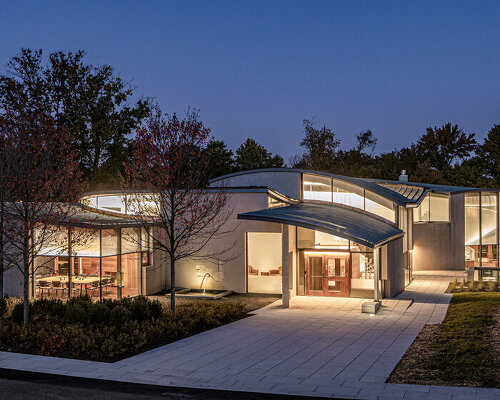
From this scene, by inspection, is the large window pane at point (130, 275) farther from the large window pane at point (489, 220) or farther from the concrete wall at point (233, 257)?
the large window pane at point (489, 220)

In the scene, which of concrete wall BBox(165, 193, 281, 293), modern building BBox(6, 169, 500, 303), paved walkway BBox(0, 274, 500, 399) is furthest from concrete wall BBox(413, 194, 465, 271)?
paved walkway BBox(0, 274, 500, 399)

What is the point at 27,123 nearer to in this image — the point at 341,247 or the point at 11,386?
the point at 11,386

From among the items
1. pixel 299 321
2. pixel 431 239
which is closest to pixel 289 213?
pixel 299 321

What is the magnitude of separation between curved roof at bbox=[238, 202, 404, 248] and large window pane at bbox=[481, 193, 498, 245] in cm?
1035

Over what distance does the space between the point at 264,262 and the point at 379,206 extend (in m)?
6.41

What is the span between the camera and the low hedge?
41.8 feet

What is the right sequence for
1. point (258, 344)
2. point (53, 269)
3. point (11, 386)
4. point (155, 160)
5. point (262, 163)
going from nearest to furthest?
point (11, 386) < point (258, 344) < point (155, 160) < point (53, 269) < point (262, 163)

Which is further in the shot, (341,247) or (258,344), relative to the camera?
(341,247)

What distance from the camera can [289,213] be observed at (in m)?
20.6

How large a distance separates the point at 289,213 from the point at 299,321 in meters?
4.80

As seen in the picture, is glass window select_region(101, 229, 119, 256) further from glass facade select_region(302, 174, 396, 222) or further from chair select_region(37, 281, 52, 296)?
glass facade select_region(302, 174, 396, 222)

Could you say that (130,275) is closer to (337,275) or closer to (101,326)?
(101,326)

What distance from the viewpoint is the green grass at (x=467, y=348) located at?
10375 millimetres

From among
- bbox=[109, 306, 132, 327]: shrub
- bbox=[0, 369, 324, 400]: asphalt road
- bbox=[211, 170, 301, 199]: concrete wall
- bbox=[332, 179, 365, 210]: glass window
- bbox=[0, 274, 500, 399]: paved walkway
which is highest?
bbox=[211, 170, 301, 199]: concrete wall
